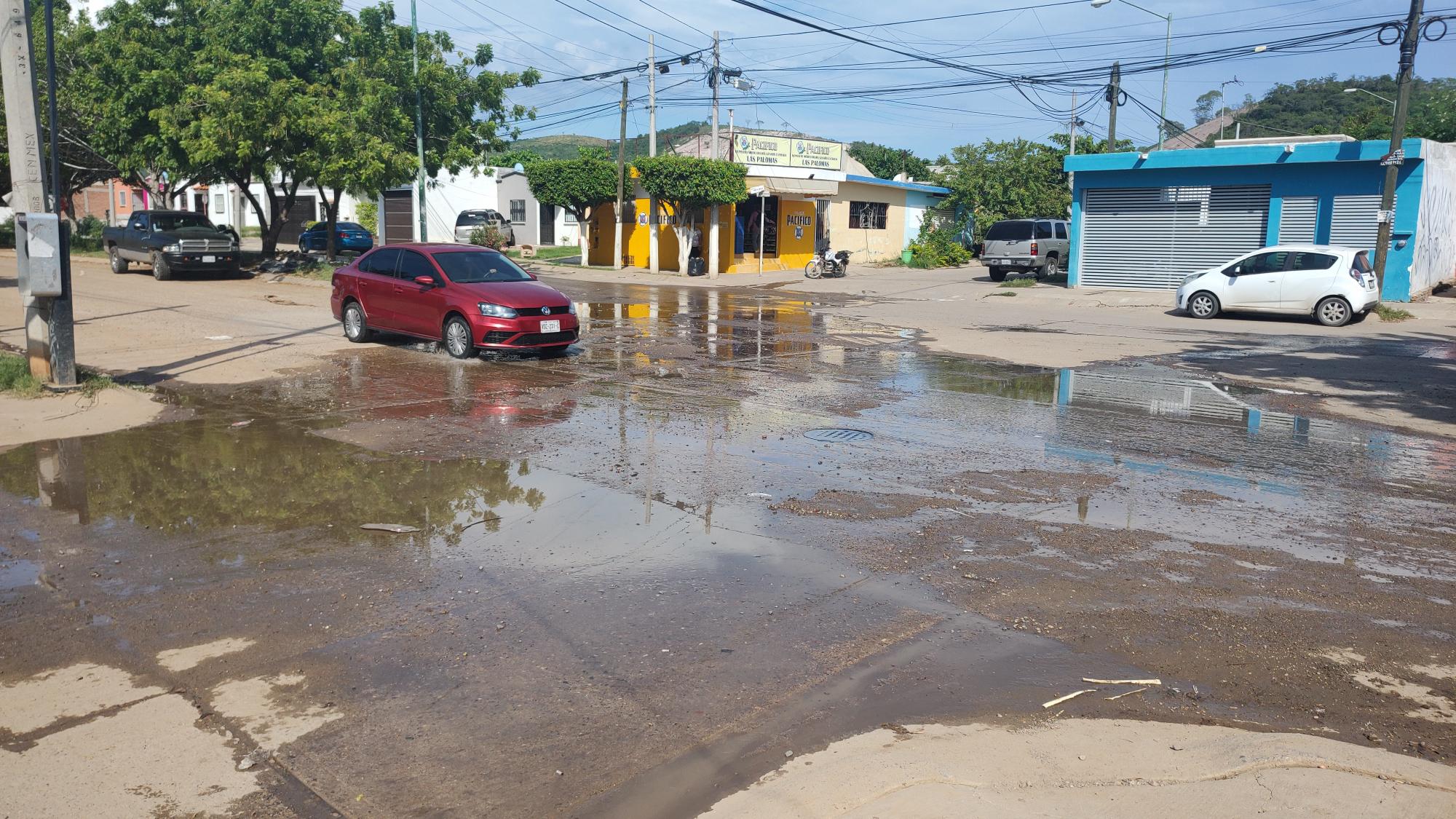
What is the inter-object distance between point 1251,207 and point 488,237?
27.7m

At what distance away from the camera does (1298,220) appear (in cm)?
2758

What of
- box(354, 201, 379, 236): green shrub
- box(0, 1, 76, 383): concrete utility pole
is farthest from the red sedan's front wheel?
box(354, 201, 379, 236): green shrub

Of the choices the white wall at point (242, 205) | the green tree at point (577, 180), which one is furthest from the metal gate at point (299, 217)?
the green tree at point (577, 180)

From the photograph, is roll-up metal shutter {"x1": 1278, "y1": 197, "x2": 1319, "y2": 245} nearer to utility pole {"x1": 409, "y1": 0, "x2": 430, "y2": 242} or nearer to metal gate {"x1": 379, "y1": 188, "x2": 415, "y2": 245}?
utility pole {"x1": 409, "y1": 0, "x2": 430, "y2": 242}

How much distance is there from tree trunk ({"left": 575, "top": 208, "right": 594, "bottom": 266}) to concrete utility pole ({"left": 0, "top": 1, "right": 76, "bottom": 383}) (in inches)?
1181

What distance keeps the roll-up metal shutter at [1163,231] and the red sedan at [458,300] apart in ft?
66.2

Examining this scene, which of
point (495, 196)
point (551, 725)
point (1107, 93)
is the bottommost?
point (551, 725)

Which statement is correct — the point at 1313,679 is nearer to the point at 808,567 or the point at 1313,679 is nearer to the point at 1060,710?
the point at 1060,710

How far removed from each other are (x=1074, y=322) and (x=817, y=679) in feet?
64.9

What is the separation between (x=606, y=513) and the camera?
784 cm

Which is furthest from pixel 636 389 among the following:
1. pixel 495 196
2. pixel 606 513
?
pixel 495 196

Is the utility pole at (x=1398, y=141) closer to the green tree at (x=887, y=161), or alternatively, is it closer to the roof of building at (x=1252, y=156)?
the roof of building at (x=1252, y=156)

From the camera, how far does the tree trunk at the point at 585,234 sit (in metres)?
41.5

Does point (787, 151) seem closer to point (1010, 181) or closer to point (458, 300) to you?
point (1010, 181)
